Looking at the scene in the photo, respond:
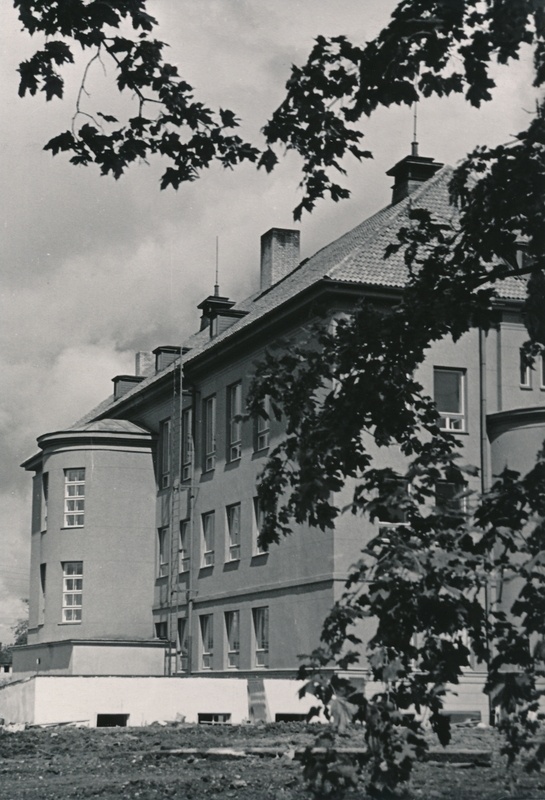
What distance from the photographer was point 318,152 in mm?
9664

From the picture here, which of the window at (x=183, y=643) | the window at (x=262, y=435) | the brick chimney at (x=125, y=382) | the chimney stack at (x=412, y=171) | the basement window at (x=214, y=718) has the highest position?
the chimney stack at (x=412, y=171)

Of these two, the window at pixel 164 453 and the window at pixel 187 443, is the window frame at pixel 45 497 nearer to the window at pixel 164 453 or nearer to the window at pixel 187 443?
the window at pixel 164 453

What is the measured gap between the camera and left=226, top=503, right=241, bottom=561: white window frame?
3897cm

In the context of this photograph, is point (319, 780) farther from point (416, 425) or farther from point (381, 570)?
point (416, 425)

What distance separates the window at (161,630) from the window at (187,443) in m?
5.26

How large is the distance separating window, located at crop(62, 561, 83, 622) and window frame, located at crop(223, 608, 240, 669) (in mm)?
7683

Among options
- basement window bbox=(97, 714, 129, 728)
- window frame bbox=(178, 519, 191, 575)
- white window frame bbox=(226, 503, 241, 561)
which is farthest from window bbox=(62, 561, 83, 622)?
basement window bbox=(97, 714, 129, 728)

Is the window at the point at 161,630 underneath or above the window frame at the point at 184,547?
underneath

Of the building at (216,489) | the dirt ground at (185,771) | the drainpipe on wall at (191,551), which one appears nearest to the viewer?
the dirt ground at (185,771)

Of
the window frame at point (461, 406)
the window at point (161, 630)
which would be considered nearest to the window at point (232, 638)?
the window at point (161, 630)

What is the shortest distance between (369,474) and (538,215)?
84.1 inches

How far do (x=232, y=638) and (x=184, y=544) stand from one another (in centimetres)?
498

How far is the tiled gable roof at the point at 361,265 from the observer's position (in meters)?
34.6

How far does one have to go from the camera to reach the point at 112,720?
32.1 m
